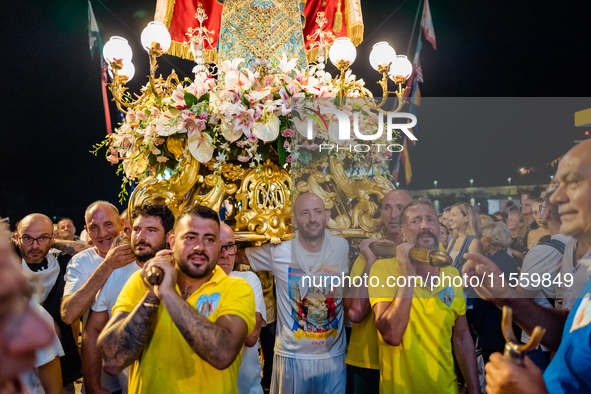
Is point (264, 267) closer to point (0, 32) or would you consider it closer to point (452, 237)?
point (452, 237)

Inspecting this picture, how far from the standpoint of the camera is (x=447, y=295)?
6.43 feet

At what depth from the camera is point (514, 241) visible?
2.46 metres

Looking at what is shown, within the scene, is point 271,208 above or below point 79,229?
above

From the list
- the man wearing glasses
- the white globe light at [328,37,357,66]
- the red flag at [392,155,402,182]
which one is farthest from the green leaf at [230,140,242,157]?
the red flag at [392,155,402,182]

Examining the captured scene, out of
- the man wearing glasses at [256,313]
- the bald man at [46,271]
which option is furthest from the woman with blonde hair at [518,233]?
the bald man at [46,271]

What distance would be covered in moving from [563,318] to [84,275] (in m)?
2.30

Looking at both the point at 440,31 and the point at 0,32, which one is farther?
the point at 440,31

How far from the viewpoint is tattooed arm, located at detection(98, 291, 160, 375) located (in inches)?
57.9

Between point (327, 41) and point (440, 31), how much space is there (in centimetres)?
311

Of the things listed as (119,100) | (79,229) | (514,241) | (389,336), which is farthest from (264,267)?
(79,229)

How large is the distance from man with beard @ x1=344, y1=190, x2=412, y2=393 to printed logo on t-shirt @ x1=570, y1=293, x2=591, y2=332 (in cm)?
89

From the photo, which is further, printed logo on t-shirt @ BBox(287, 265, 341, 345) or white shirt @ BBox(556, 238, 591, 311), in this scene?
printed logo on t-shirt @ BBox(287, 265, 341, 345)

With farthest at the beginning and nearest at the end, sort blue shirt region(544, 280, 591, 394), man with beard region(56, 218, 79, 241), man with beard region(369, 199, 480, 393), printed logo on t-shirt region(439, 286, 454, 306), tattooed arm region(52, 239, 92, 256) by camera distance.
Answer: man with beard region(56, 218, 79, 241) < tattooed arm region(52, 239, 92, 256) < printed logo on t-shirt region(439, 286, 454, 306) < man with beard region(369, 199, 480, 393) < blue shirt region(544, 280, 591, 394)

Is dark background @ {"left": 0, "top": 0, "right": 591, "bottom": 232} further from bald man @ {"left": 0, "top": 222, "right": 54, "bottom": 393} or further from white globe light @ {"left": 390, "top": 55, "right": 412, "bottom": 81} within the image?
bald man @ {"left": 0, "top": 222, "right": 54, "bottom": 393}
